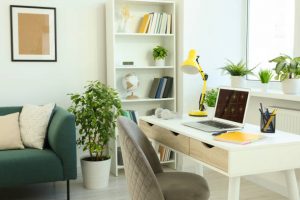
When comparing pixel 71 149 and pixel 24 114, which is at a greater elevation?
pixel 24 114

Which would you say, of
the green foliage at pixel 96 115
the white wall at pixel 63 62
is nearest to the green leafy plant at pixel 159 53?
the white wall at pixel 63 62

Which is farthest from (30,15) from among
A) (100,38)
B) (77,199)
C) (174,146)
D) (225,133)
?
(225,133)

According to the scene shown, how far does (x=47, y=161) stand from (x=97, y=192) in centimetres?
66

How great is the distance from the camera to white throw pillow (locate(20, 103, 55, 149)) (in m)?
3.56

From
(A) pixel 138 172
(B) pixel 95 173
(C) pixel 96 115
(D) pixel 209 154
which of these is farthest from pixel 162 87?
(A) pixel 138 172

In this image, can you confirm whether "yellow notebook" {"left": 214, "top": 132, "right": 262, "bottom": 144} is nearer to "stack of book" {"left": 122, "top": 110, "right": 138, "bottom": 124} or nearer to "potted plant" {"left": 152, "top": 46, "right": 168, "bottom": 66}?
"stack of book" {"left": 122, "top": 110, "right": 138, "bottom": 124}

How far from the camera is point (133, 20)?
441 centimetres

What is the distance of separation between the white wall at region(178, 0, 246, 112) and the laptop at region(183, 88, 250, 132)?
145 centimetres

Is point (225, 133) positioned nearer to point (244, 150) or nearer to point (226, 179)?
point (244, 150)

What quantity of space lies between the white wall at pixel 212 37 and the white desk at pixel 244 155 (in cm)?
175

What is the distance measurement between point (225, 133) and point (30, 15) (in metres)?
2.55

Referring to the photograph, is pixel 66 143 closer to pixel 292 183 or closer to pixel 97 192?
pixel 97 192

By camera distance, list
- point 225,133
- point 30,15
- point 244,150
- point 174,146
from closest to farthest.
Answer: point 244,150
point 225,133
point 174,146
point 30,15

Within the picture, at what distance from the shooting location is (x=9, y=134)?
3.51m
